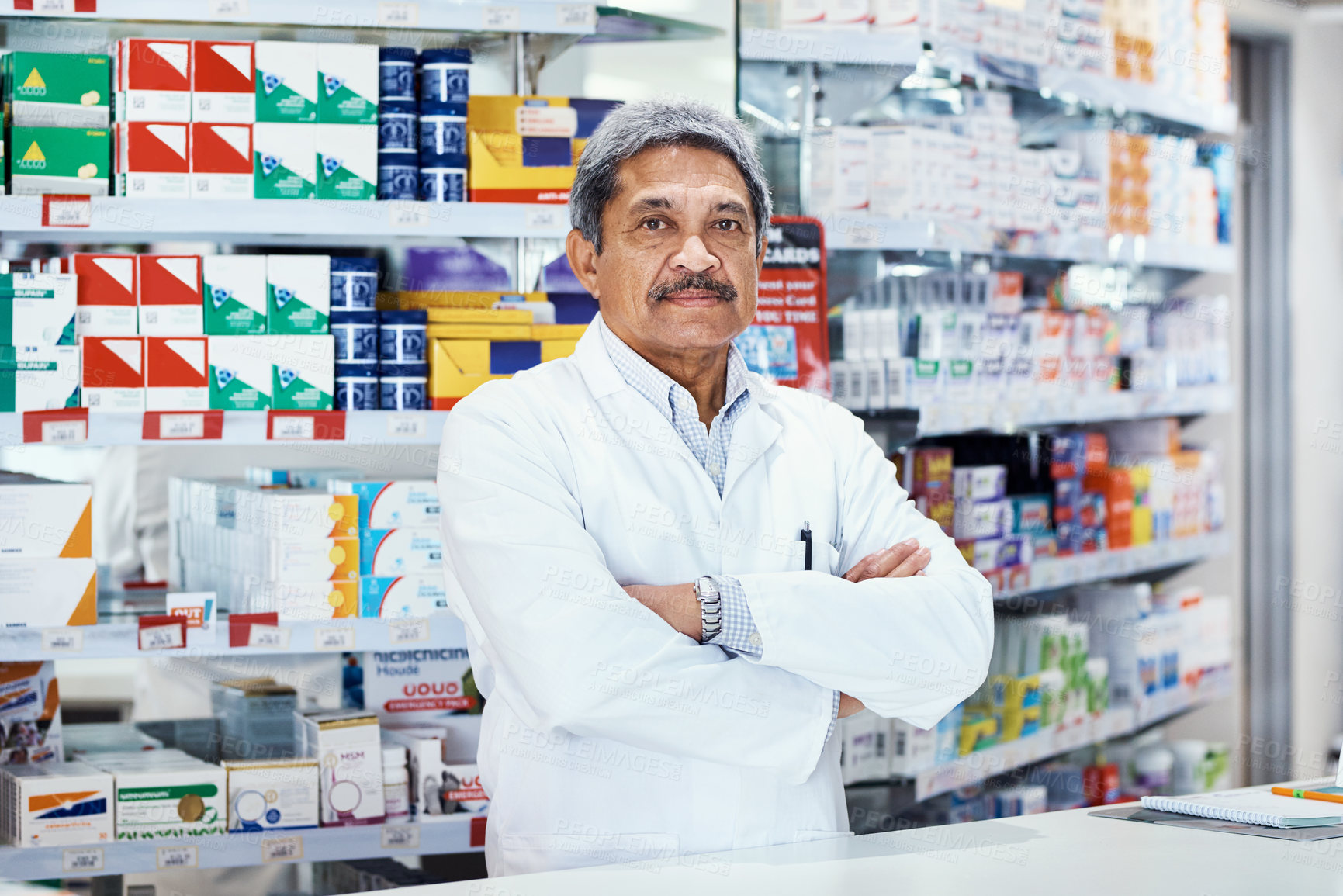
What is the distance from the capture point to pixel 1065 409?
3920mm

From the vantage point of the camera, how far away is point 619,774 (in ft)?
6.56

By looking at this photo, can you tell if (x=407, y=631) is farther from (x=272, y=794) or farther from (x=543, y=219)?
(x=543, y=219)

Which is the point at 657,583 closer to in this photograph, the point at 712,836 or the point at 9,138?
the point at 712,836

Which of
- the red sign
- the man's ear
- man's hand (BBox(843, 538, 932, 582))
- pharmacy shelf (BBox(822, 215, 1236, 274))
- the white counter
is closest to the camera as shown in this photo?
the white counter

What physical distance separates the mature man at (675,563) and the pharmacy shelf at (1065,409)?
1121mm

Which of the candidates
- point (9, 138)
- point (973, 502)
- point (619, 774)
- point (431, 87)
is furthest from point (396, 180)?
point (973, 502)

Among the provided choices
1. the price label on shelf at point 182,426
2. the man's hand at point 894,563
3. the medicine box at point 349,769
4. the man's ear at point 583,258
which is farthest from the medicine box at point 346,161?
the man's hand at point 894,563

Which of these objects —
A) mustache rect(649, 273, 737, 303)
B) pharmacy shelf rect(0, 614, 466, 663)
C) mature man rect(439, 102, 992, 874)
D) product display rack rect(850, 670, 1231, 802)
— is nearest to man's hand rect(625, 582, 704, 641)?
mature man rect(439, 102, 992, 874)

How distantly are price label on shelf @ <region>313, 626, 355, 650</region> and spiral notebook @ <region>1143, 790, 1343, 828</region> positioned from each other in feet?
5.10

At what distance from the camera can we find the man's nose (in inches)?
85.8

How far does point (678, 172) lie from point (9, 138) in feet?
4.77

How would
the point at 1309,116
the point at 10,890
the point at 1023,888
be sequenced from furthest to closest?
the point at 1309,116 → the point at 1023,888 → the point at 10,890

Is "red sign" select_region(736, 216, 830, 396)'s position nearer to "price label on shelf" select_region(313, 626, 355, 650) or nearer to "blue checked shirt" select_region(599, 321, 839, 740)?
"blue checked shirt" select_region(599, 321, 839, 740)

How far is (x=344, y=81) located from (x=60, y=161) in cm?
60
